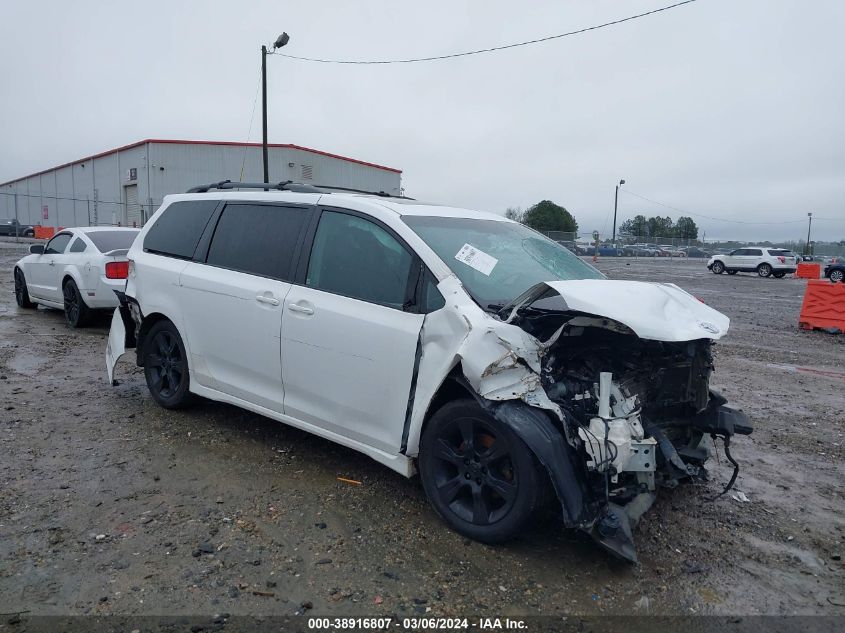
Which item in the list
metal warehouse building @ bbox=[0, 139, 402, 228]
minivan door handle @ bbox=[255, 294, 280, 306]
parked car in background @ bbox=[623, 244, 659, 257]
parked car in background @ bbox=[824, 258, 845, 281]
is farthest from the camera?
parked car in background @ bbox=[623, 244, 659, 257]

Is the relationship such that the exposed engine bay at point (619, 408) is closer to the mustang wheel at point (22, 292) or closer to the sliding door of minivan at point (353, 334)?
the sliding door of minivan at point (353, 334)

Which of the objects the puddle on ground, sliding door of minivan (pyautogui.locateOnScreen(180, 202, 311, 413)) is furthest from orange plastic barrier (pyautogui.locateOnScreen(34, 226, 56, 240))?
sliding door of minivan (pyautogui.locateOnScreen(180, 202, 311, 413))

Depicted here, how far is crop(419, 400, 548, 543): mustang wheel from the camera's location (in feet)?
10.7

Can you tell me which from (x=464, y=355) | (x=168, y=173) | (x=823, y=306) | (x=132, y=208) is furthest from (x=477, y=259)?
(x=132, y=208)

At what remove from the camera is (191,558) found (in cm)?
325

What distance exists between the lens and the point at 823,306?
12.3 m

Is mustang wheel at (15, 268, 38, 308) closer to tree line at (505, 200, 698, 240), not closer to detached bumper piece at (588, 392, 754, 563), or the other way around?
detached bumper piece at (588, 392, 754, 563)

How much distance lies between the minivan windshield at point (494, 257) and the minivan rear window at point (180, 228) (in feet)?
6.82

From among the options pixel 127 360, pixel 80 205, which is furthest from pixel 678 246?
pixel 127 360

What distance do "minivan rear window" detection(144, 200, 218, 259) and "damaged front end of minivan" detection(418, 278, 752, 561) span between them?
259cm

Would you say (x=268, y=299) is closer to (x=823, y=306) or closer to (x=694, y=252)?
(x=823, y=306)

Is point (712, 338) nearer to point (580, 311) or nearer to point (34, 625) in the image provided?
point (580, 311)

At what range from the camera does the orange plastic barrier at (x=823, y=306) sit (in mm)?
12016

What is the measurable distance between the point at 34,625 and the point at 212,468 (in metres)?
1.71
